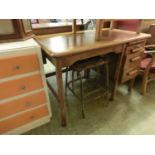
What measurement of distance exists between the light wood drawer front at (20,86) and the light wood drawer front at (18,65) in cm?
8

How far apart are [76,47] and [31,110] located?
31.9 inches

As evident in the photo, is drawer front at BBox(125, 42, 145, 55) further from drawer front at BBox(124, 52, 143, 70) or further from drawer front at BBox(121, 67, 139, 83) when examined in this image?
drawer front at BBox(121, 67, 139, 83)

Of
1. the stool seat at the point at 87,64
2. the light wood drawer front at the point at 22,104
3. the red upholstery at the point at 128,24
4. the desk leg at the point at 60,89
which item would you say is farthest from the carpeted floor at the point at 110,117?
the red upholstery at the point at 128,24

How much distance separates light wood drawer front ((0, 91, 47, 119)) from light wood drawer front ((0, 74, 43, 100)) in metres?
0.09

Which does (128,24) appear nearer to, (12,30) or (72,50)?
Answer: (72,50)

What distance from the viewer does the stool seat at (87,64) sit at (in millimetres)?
1391

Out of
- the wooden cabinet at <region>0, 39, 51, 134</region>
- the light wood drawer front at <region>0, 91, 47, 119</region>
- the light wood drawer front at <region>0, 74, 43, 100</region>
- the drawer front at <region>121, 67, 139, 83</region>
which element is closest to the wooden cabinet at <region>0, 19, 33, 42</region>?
the wooden cabinet at <region>0, 39, 51, 134</region>

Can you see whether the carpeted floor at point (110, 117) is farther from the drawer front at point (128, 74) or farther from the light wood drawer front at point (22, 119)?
the drawer front at point (128, 74)

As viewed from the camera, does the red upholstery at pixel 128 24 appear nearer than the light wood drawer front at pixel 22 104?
No
